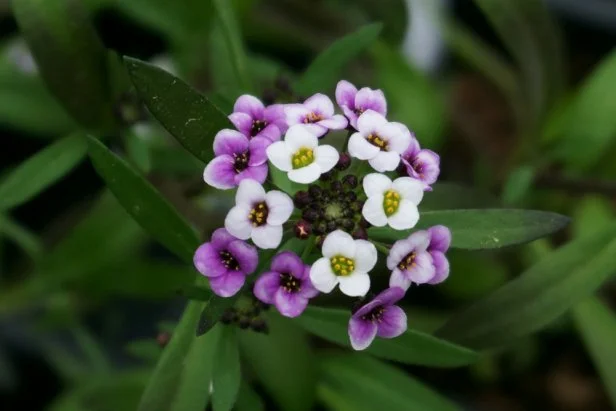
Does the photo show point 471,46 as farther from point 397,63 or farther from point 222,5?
point 222,5

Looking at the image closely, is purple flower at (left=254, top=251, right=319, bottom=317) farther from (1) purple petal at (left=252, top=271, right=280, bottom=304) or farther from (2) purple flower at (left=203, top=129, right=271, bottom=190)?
(2) purple flower at (left=203, top=129, right=271, bottom=190)

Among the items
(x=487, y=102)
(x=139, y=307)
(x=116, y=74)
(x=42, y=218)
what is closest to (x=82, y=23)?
(x=116, y=74)

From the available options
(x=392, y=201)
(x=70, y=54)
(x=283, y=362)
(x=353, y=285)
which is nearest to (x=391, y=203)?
(x=392, y=201)

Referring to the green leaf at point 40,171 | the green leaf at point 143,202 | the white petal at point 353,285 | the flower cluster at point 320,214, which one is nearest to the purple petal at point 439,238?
the flower cluster at point 320,214

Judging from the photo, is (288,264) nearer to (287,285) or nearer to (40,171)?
(287,285)

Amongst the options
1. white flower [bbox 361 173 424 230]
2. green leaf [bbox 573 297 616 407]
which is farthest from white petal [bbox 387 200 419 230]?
green leaf [bbox 573 297 616 407]

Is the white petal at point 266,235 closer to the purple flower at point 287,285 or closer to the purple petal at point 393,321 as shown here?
the purple flower at point 287,285
